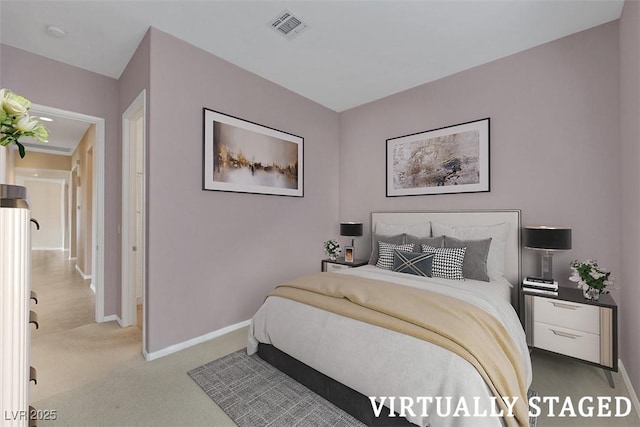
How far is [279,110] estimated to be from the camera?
3.64 m

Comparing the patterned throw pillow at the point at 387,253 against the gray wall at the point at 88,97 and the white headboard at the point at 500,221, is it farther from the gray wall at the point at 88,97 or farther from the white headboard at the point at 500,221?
the gray wall at the point at 88,97

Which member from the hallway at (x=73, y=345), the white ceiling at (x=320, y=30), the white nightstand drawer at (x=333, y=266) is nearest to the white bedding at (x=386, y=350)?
the hallway at (x=73, y=345)

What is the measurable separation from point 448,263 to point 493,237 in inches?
22.9

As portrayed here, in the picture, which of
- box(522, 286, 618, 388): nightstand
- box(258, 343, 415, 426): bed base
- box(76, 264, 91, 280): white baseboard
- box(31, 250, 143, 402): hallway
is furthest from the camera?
box(76, 264, 91, 280): white baseboard

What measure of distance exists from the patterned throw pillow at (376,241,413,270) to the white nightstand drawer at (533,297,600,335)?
46.1 inches

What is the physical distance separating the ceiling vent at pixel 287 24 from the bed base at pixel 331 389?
2757 mm

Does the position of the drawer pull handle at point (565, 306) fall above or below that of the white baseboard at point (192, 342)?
above

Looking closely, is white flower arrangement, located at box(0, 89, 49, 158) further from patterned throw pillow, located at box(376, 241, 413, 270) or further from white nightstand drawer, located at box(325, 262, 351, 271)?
white nightstand drawer, located at box(325, 262, 351, 271)

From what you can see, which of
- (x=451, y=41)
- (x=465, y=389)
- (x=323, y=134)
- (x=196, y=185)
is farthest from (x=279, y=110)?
(x=465, y=389)

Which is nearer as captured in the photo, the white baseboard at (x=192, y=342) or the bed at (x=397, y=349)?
the bed at (x=397, y=349)

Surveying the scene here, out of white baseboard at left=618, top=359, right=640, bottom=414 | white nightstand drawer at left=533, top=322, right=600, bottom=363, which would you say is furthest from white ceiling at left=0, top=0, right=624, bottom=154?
white baseboard at left=618, top=359, right=640, bottom=414

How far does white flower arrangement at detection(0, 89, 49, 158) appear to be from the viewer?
1.05 meters

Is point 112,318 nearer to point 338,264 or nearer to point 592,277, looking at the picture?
point 338,264

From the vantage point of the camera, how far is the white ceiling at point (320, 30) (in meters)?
2.28
